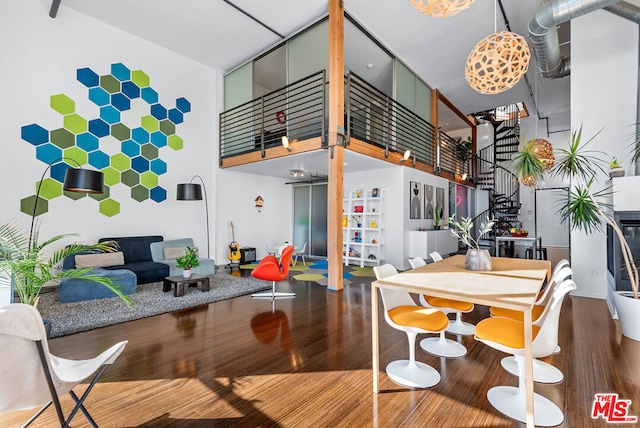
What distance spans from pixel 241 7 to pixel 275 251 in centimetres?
568

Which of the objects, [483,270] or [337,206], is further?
[337,206]

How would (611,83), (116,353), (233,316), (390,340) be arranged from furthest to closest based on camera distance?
(611,83), (233,316), (390,340), (116,353)

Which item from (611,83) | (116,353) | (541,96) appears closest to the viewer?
(116,353)

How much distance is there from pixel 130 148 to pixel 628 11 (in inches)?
333

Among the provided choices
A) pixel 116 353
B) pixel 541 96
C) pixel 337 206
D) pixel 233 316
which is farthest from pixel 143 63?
pixel 541 96

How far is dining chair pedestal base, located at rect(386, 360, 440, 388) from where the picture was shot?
2.26 m

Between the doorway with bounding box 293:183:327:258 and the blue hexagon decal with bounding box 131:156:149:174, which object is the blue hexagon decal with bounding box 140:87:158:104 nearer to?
the blue hexagon decal with bounding box 131:156:149:174

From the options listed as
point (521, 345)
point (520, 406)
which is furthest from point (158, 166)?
point (520, 406)

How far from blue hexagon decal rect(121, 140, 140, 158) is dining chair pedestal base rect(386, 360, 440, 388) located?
247 inches

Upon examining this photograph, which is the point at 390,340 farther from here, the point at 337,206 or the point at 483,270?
the point at 337,206

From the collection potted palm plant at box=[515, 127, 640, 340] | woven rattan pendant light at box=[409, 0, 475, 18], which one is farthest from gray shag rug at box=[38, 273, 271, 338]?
potted palm plant at box=[515, 127, 640, 340]

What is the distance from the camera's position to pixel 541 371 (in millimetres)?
2395

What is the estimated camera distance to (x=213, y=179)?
7609 millimetres

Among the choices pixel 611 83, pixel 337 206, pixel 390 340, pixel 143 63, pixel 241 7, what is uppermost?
pixel 241 7
